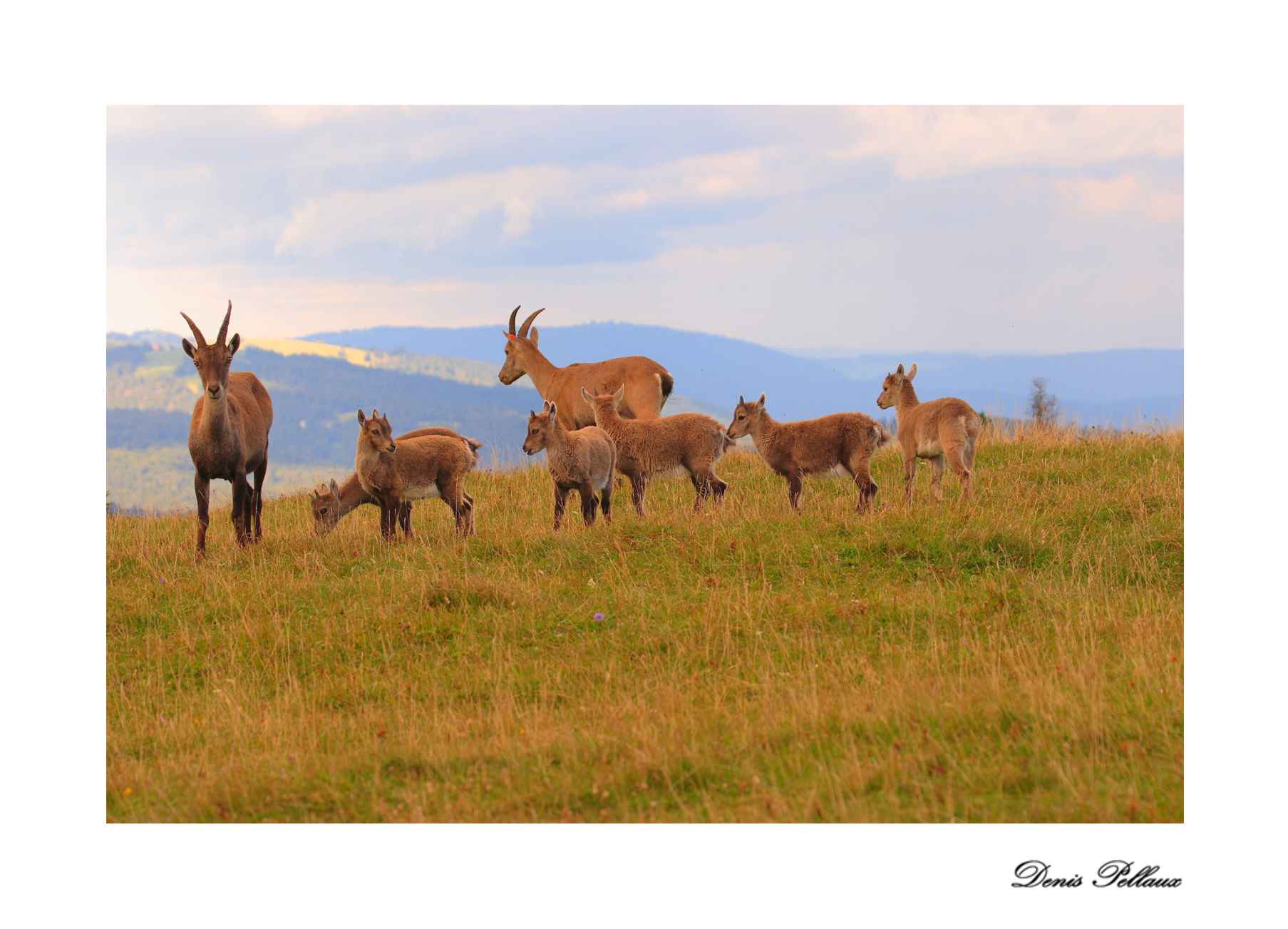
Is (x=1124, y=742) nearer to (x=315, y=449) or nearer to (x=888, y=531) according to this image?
(x=888, y=531)

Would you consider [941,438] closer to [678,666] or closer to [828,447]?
[828,447]

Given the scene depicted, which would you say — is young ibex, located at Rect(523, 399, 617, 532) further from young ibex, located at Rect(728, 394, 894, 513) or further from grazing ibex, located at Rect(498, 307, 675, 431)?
grazing ibex, located at Rect(498, 307, 675, 431)

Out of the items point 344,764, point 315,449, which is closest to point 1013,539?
point 344,764

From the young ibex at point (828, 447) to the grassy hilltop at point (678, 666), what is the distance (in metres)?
0.49

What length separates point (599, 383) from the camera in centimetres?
1928

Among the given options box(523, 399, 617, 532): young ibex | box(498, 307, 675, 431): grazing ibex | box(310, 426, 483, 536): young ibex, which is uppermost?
box(498, 307, 675, 431): grazing ibex

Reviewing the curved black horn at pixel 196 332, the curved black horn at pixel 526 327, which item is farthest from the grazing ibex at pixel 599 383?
the curved black horn at pixel 196 332

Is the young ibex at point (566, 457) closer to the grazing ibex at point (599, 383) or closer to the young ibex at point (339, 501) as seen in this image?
the young ibex at point (339, 501)

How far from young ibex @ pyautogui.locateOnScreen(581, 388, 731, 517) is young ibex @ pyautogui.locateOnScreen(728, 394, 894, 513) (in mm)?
559

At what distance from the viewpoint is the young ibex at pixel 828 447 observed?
14.8 meters

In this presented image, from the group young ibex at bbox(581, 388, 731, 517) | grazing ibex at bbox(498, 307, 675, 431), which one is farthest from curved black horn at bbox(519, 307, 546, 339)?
young ibex at bbox(581, 388, 731, 517)

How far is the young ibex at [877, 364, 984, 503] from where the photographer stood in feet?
49.2

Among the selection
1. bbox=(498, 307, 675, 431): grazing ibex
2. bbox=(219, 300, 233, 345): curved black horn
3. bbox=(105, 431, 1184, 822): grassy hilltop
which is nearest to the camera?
bbox=(105, 431, 1184, 822): grassy hilltop

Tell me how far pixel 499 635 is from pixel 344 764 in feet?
8.97
